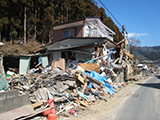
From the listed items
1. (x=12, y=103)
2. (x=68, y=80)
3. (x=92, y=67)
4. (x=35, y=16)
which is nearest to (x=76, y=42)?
(x=92, y=67)

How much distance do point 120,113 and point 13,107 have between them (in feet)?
15.1

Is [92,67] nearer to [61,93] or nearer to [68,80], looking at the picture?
[68,80]

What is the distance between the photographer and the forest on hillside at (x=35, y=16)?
18.4 m

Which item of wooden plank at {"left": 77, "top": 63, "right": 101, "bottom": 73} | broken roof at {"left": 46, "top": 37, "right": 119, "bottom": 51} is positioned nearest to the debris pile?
wooden plank at {"left": 77, "top": 63, "right": 101, "bottom": 73}

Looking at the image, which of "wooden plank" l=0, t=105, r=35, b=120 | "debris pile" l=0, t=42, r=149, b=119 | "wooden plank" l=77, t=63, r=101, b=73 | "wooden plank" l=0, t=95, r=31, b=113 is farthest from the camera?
"wooden plank" l=77, t=63, r=101, b=73

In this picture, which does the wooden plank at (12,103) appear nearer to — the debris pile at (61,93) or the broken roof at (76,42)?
the debris pile at (61,93)

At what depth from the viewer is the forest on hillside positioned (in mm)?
18391

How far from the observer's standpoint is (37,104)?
5.10 meters

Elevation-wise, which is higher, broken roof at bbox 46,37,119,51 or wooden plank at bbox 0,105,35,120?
broken roof at bbox 46,37,119,51

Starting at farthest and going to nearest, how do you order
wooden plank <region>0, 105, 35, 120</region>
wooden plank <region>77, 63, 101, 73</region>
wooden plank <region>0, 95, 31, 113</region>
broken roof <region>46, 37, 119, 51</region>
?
broken roof <region>46, 37, 119, 51</region> → wooden plank <region>77, 63, 101, 73</region> → wooden plank <region>0, 95, 31, 113</region> → wooden plank <region>0, 105, 35, 120</region>

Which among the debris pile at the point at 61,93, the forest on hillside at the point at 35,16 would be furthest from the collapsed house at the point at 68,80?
the forest on hillside at the point at 35,16

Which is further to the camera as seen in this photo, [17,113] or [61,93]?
[61,93]

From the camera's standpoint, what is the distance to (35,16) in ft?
78.3

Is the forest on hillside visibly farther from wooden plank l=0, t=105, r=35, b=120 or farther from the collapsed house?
wooden plank l=0, t=105, r=35, b=120
